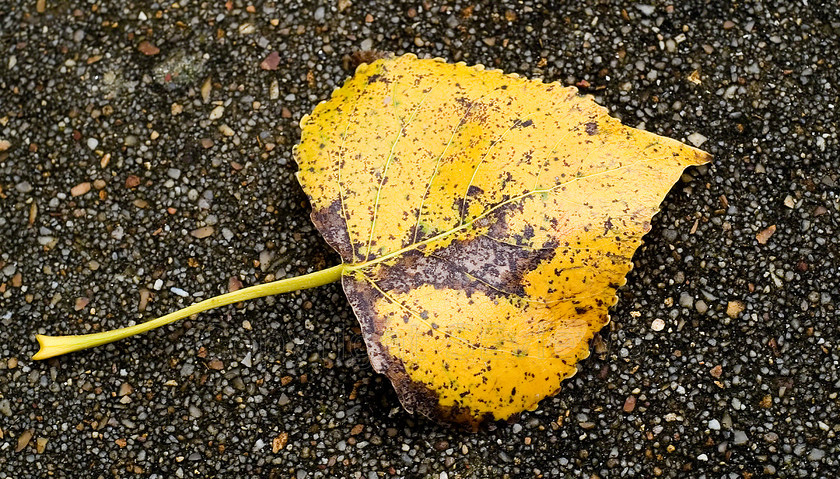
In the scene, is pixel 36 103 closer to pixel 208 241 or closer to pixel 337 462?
pixel 208 241

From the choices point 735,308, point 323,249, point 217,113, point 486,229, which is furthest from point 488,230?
point 217,113

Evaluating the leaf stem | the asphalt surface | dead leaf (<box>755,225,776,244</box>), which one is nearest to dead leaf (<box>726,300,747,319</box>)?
the asphalt surface

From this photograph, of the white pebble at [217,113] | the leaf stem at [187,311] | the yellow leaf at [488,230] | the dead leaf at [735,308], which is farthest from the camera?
the white pebble at [217,113]

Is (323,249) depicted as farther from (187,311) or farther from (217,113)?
(217,113)

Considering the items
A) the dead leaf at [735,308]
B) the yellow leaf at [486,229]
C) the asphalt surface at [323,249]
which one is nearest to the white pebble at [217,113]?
the asphalt surface at [323,249]

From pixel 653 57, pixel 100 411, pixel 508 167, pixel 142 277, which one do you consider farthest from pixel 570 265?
pixel 100 411

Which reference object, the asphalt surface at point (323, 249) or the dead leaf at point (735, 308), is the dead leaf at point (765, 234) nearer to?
the asphalt surface at point (323, 249)
